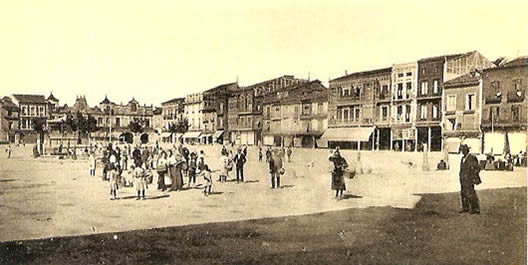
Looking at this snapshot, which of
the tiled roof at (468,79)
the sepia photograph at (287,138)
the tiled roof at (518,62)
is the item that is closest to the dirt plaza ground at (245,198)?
the sepia photograph at (287,138)

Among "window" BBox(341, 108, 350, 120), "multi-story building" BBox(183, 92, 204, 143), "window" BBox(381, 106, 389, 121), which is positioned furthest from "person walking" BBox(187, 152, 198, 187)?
"window" BBox(381, 106, 389, 121)

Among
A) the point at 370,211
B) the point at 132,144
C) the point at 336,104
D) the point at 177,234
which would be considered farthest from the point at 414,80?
the point at 132,144

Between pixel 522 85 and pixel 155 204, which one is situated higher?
pixel 522 85

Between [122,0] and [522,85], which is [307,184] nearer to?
[522,85]

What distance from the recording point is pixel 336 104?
2.87m

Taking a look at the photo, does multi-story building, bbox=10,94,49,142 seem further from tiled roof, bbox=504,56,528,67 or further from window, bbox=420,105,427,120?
tiled roof, bbox=504,56,528,67

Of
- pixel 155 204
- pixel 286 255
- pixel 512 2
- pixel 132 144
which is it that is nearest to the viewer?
pixel 286 255

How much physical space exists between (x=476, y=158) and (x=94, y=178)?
211 cm

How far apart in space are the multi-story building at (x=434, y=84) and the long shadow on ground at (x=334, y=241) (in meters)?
0.34

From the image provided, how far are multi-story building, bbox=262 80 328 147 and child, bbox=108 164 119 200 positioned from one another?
92cm

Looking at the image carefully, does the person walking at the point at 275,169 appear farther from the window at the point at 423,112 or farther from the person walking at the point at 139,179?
the window at the point at 423,112

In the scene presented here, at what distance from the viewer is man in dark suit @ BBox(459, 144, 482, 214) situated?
2496 millimetres

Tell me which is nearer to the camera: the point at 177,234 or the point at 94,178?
the point at 177,234

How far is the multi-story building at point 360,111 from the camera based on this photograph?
2793mm
